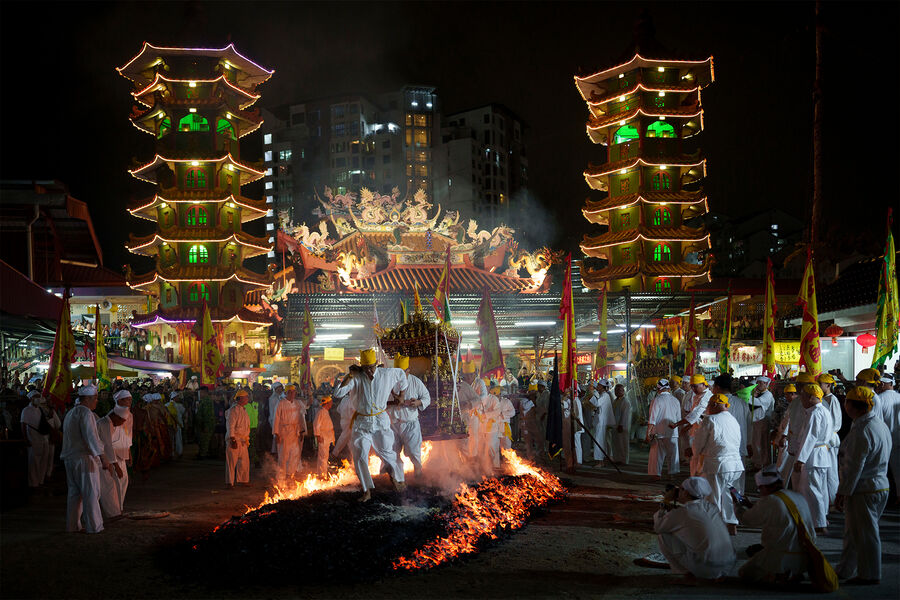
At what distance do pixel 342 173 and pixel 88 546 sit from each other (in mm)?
81297

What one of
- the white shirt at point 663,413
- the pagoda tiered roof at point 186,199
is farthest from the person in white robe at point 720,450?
the pagoda tiered roof at point 186,199

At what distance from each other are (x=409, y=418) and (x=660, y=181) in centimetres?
3097

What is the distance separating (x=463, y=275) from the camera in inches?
1207

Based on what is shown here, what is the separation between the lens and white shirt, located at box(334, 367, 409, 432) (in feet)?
30.2

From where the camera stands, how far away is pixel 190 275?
3691cm

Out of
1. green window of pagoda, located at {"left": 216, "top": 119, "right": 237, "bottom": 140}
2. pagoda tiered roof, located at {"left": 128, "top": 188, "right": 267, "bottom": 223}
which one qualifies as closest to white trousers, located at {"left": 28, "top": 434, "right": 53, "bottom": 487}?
pagoda tiered roof, located at {"left": 128, "top": 188, "right": 267, "bottom": 223}

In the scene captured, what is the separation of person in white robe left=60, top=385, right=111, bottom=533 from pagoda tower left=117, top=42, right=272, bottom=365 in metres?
27.6

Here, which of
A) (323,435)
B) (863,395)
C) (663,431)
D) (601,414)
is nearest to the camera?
(863,395)

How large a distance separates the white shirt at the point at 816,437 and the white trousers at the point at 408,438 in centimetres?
486

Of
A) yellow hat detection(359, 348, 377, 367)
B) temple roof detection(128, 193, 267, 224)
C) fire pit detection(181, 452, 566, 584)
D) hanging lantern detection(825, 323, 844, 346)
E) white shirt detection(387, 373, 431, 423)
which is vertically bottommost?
fire pit detection(181, 452, 566, 584)

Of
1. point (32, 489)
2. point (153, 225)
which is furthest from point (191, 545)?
point (153, 225)

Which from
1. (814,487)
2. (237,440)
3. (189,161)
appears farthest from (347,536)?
(189,161)

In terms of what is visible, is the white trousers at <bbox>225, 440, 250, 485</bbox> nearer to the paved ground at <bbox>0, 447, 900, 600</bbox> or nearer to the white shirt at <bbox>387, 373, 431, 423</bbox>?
the paved ground at <bbox>0, 447, 900, 600</bbox>

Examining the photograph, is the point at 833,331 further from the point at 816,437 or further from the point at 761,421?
the point at 816,437
